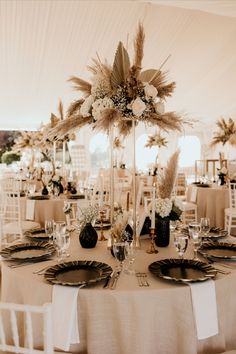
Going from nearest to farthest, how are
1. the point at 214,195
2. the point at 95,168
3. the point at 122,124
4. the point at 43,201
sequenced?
the point at 122,124, the point at 43,201, the point at 214,195, the point at 95,168

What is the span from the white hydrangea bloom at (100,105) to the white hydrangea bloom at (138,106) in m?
0.15

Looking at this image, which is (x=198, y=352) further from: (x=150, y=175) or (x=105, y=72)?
(x=150, y=175)

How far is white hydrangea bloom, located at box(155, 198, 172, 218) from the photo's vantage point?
2.23m

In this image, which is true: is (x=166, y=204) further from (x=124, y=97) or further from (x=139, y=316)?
(x=139, y=316)

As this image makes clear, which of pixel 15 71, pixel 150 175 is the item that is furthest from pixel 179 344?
pixel 15 71

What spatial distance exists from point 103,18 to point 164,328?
608 cm

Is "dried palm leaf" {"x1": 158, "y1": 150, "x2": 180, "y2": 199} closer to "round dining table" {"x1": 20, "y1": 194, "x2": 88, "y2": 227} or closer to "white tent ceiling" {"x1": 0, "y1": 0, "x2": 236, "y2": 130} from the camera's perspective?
"white tent ceiling" {"x1": 0, "y1": 0, "x2": 236, "y2": 130}

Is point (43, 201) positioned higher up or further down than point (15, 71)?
further down

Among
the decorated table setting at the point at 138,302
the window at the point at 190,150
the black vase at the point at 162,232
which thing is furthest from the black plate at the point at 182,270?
the window at the point at 190,150

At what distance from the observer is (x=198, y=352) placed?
167 centimetres

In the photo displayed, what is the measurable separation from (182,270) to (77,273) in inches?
21.0

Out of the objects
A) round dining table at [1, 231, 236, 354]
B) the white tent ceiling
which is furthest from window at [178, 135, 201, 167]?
round dining table at [1, 231, 236, 354]

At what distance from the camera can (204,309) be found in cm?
162

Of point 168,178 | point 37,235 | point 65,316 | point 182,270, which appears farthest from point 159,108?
point 65,316
